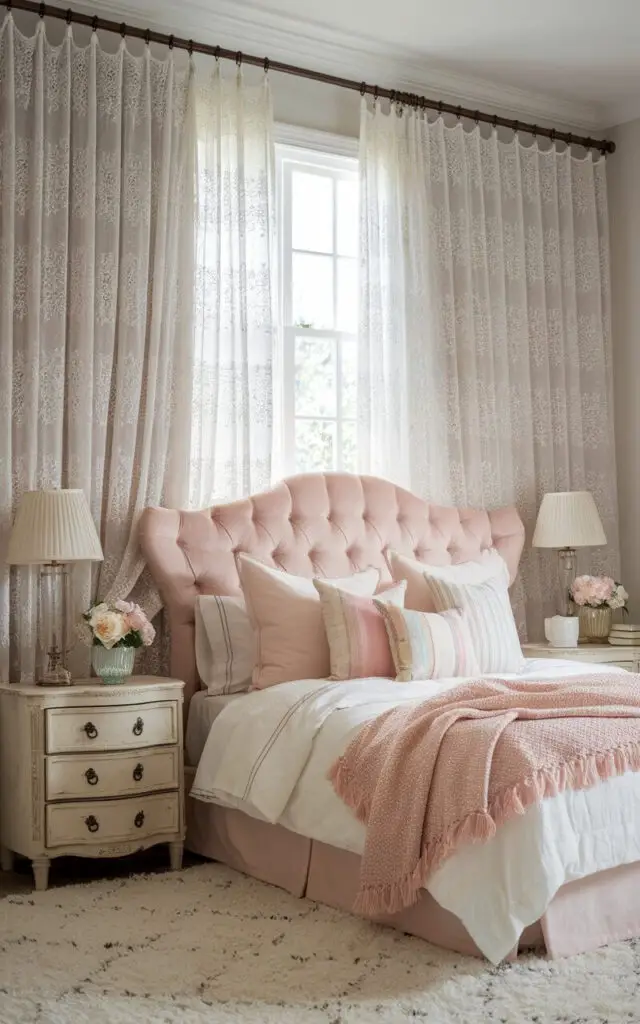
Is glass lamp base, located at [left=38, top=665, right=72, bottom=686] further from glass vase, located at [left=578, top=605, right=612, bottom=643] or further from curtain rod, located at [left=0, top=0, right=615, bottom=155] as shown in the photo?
glass vase, located at [left=578, top=605, right=612, bottom=643]

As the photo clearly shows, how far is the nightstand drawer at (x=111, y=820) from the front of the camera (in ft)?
12.1

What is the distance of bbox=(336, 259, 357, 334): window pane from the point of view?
5125 mm

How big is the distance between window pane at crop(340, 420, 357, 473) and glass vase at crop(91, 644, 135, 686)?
1.51 m

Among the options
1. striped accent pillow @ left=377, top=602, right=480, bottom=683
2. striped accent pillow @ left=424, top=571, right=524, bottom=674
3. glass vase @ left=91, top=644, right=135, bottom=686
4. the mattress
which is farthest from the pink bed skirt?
striped accent pillow @ left=424, top=571, right=524, bottom=674

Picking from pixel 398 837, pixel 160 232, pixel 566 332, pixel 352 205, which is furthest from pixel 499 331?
pixel 398 837

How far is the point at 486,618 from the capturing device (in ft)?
14.2

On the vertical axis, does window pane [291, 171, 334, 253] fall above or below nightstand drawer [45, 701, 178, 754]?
above

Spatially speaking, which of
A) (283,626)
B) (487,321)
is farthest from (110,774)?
(487,321)

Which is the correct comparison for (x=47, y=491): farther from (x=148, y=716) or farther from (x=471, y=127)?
(x=471, y=127)

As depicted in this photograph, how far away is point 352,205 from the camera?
5.18 m

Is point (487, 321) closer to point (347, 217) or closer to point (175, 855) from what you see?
point (347, 217)

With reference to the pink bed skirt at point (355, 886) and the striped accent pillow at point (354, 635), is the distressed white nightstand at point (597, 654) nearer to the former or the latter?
the striped accent pillow at point (354, 635)

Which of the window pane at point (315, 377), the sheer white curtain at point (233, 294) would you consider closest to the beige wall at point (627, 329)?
the window pane at point (315, 377)

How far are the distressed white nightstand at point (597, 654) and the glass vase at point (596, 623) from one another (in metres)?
0.19
